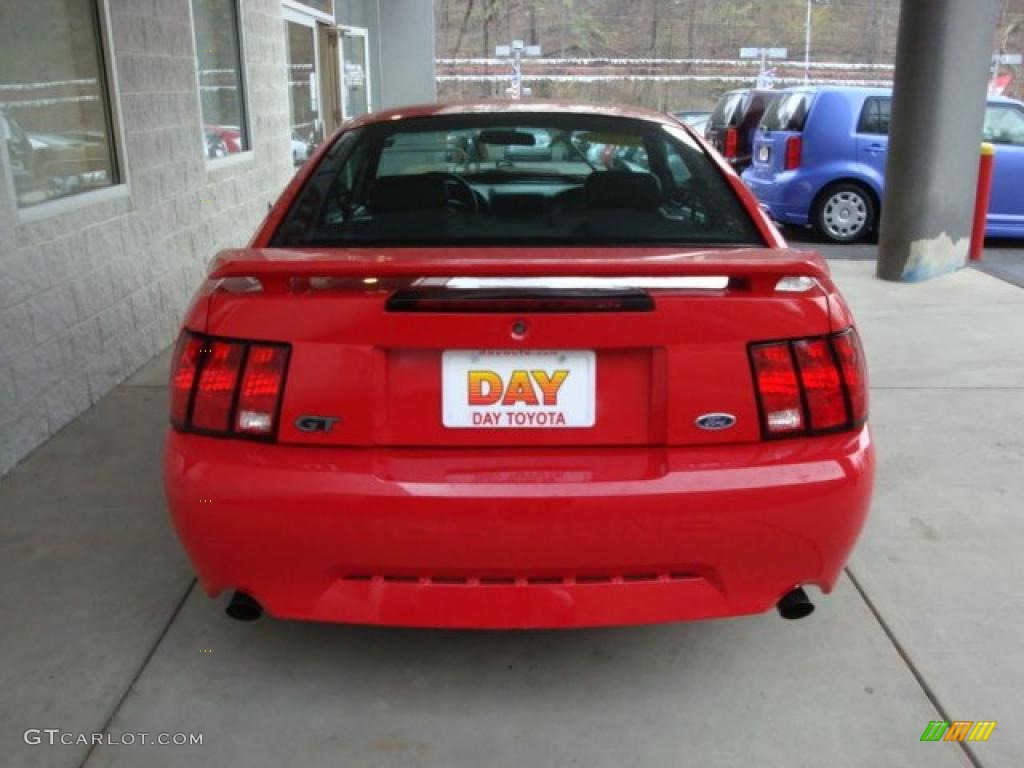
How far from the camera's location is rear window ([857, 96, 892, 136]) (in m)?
10.9

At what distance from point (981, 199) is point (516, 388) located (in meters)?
8.32

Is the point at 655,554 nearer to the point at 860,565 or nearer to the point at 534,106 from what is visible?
the point at 860,565

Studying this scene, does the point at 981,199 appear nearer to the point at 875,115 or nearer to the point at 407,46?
the point at 875,115

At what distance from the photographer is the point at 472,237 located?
3.02m

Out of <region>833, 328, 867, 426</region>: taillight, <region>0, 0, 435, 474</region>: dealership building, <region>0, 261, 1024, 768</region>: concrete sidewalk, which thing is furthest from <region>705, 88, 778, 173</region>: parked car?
<region>833, 328, 867, 426</region>: taillight

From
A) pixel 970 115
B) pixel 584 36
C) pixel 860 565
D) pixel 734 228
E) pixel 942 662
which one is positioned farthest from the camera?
pixel 584 36

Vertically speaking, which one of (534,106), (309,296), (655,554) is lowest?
(655,554)

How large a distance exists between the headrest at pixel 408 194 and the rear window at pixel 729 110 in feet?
36.5

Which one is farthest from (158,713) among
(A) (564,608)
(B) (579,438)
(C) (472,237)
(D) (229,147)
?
(D) (229,147)

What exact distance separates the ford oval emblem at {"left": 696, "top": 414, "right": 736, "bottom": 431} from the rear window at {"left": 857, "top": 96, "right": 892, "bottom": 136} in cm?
Answer: 950

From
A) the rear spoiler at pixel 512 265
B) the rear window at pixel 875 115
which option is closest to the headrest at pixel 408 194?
the rear spoiler at pixel 512 265

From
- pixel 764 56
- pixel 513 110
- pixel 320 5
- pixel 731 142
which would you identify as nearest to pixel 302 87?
pixel 320 5

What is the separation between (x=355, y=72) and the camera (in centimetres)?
1619

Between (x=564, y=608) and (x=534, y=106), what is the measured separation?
1.98m
